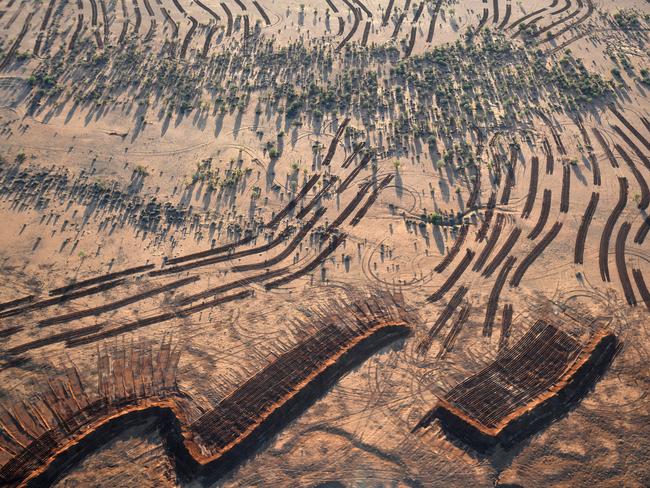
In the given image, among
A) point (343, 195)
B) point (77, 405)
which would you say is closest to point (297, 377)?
point (77, 405)

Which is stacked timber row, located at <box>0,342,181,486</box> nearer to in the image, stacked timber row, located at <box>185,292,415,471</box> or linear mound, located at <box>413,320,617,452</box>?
stacked timber row, located at <box>185,292,415,471</box>

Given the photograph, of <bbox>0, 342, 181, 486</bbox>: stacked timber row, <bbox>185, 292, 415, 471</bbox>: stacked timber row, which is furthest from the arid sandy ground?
<bbox>185, 292, 415, 471</bbox>: stacked timber row

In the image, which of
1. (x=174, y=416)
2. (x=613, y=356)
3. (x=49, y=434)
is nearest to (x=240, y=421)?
(x=174, y=416)

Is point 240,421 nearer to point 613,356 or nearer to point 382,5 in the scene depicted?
point 613,356

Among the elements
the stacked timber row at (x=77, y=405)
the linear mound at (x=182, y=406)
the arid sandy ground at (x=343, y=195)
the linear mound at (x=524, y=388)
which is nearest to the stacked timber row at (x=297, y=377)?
the linear mound at (x=182, y=406)

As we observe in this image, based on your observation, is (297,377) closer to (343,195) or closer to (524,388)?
(524,388)

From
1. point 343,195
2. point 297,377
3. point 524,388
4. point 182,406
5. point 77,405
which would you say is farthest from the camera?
point 343,195
